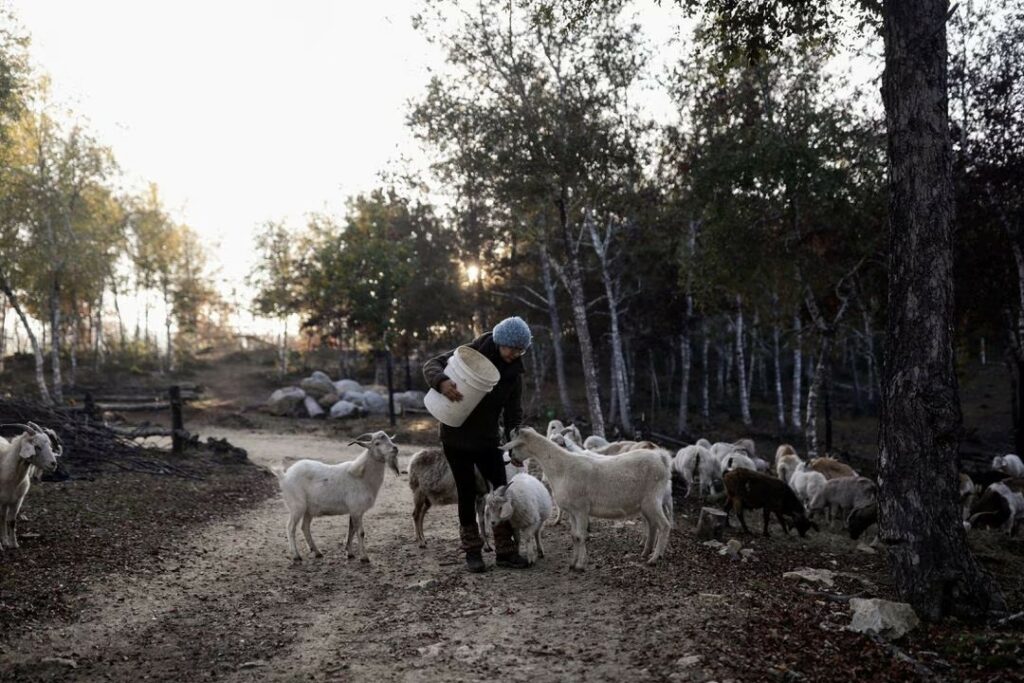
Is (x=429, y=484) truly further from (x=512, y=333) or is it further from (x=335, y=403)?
(x=335, y=403)

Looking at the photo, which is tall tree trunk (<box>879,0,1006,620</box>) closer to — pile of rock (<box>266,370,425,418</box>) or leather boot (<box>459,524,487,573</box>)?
leather boot (<box>459,524,487,573</box>)

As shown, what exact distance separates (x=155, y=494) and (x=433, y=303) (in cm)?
2419

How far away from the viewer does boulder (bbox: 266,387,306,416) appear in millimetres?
31156

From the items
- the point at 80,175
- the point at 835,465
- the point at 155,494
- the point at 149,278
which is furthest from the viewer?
the point at 149,278

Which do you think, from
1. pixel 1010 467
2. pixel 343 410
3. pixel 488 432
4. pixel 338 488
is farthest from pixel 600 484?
pixel 343 410

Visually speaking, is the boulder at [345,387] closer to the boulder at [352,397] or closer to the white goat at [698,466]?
the boulder at [352,397]

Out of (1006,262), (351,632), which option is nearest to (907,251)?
(351,632)

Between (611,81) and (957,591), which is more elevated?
(611,81)

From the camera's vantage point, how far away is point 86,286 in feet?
119

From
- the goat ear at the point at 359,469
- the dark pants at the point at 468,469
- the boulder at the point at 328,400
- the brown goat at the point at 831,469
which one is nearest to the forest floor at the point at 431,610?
the dark pants at the point at 468,469

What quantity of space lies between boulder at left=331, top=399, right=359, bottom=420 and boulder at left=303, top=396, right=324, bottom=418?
653 mm

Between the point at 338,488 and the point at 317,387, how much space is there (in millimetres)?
27543

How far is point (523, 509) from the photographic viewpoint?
770 centimetres

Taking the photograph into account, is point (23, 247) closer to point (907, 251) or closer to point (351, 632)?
point (351, 632)
